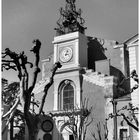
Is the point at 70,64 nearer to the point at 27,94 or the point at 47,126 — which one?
the point at 47,126

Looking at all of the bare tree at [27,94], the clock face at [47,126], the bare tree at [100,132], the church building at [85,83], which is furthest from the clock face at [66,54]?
the bare tree at [27,94]

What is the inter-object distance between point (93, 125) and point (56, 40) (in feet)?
38.3

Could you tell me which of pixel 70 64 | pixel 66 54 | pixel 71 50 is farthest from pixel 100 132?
pixel 71 50

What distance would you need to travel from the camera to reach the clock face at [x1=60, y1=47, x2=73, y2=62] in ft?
119

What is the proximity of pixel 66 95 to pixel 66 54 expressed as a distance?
4.88 metres

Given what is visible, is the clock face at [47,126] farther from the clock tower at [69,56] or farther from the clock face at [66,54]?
the clock face at [66,54]

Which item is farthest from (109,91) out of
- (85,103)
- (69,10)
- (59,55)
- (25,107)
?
(25,107)

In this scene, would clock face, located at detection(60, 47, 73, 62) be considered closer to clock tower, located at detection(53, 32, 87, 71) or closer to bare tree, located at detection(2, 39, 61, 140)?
clock tower, located at detection(53, 32, 87, 71)

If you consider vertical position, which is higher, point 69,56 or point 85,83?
point 69,56

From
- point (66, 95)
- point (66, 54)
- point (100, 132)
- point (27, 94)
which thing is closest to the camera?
point (27, 94)

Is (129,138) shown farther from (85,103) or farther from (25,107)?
(25,107)

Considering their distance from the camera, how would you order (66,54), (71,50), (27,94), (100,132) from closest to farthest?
(27,94) < (100,132) < (71,50) < (66,54)

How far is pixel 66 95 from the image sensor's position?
3559cm

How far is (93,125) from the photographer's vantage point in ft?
106
